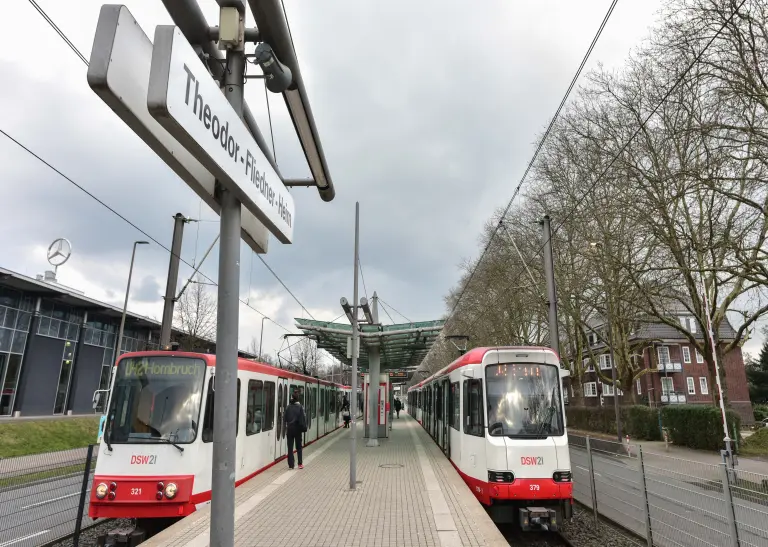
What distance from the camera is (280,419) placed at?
14.1 m

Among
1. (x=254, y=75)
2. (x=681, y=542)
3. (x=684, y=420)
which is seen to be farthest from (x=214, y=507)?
(x=684, y=420)

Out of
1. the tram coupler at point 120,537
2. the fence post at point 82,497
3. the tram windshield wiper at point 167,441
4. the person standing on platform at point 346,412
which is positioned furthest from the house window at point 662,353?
the fence post at point 82,497

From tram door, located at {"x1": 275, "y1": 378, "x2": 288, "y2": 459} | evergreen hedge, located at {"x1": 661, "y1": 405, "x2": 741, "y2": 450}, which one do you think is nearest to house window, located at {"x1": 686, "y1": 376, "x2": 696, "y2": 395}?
evergreen hedge, located at {"x1": 661, "y1": 405, "x2": 741, "y2": 450}

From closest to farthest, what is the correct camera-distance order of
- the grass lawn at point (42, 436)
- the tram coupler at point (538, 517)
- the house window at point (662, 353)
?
1. the tram coupler at point (538, 517)
2. the grass lawn at point (42, 436)
3. the house window at point (662, 353)

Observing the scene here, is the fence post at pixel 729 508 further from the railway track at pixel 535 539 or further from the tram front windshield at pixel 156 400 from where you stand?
the tram front windshield at pixel 156 400

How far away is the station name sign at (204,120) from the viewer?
81.6 inches

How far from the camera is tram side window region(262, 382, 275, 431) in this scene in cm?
1265

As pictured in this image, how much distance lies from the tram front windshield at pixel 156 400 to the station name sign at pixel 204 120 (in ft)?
20.6

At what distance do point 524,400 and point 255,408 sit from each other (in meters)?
6.01

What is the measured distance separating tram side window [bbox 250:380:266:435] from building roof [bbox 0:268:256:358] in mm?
11761

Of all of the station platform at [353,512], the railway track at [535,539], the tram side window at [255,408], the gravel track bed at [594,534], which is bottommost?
the railway track at [535,539]

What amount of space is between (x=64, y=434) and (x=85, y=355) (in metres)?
13.8

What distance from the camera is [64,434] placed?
23344 mm

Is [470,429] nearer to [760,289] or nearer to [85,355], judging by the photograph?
[760,289]
